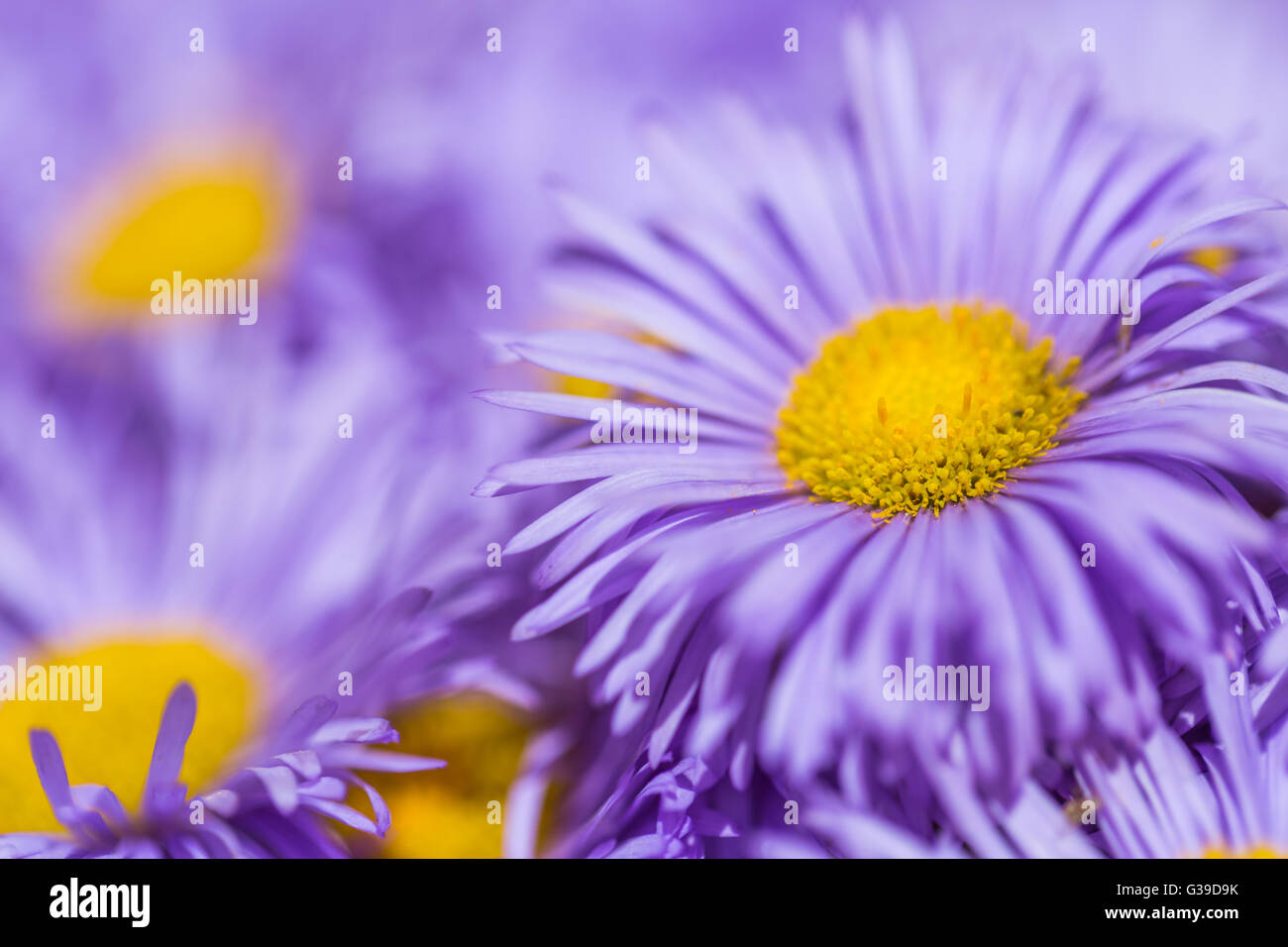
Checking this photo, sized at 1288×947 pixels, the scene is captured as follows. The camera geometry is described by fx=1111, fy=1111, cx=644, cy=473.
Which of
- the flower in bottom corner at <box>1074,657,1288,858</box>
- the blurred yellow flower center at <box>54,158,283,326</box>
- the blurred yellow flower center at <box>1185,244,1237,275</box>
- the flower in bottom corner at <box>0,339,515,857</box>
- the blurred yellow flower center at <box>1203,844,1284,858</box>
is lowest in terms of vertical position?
the blurred yellow flower center at <box>1203,844,1284,858</box>

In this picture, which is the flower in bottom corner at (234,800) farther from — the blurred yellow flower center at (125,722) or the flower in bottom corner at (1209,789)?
the flower in bottom corner at (1209,789)

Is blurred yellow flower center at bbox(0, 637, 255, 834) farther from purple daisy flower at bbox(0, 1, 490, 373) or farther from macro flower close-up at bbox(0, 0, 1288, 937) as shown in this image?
purple daisy flower at bbox(0, 1, 490, 373)

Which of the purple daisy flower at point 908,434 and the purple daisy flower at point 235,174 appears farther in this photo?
the purple daisy flower at point 235,174

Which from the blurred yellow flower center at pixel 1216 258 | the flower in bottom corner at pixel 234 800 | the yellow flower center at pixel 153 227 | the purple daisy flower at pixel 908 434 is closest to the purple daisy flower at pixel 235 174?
the yellow flower center at pixel 153 227

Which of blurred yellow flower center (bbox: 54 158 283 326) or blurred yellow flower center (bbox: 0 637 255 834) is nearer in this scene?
blurred yellow flower center (bbox: 0 637 255 834)

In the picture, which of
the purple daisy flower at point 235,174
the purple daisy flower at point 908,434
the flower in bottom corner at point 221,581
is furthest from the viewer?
the purple daisy flower at point 235,174

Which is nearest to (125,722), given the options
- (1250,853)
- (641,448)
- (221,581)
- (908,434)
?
(221,581)

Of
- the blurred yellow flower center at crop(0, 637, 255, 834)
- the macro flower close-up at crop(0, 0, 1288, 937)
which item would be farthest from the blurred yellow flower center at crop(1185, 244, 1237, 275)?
the blurred yellow flower center at crop(0, 637, 255, 834)
